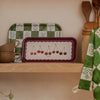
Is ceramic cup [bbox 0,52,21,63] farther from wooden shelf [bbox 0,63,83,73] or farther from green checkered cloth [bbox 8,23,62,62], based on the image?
green checkered cloth [bbox 8,23,62,62]

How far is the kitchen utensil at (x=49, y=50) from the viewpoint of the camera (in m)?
1.20

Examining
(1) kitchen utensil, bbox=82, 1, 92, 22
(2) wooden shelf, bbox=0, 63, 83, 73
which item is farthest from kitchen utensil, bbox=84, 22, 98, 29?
(2) wooden shelf, bbox=0, 63, 83, 73

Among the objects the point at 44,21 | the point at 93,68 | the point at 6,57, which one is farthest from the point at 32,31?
the point at 93,68

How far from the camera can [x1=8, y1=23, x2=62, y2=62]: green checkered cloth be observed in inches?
51.1

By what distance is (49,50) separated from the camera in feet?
3.98

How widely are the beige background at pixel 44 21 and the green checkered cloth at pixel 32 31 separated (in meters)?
0.05

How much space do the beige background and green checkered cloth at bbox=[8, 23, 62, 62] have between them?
5cm

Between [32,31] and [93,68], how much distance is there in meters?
0.49

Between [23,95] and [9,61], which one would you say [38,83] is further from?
[9,61]

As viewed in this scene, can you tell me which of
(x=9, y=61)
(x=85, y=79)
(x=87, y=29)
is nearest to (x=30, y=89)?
(x=9, y=61)

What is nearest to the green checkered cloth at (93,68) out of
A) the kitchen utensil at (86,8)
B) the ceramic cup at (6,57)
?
the kitchen utensil at (86,8)

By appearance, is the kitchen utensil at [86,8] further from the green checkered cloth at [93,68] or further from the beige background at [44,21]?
the green checkered cloth at [93,68]

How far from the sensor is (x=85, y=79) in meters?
1.07

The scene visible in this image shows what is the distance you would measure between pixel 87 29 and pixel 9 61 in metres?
0.50
